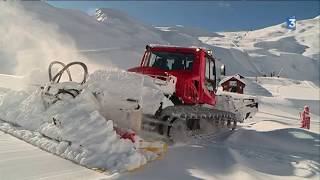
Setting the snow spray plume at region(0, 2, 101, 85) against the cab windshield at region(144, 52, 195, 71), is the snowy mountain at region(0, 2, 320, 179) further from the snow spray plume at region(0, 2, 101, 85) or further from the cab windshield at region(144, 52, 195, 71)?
the snow spray plume at region(0, 2, 101, 85)

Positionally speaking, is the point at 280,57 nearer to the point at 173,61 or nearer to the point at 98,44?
the point at 98,44

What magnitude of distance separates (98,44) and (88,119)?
229 feet

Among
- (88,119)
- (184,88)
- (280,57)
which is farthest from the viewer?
(280,57)

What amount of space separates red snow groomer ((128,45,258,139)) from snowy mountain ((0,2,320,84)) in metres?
13.7

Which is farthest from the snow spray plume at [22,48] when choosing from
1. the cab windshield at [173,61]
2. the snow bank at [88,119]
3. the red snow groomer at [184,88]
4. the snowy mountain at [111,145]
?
the snow bank at [88,119]

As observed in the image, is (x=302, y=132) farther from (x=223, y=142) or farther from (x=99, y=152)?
(x=99, y=152)

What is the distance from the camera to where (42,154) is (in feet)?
20.8

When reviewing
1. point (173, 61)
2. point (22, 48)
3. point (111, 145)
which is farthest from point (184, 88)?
point (22, 48)

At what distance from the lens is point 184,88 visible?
10.0m

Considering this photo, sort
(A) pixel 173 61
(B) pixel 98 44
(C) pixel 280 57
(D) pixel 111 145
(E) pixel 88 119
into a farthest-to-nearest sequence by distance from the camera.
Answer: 1. (C) pixel 280 57
2. (B) pixel 98 44
3. (A) pixel 173 61
4. (E) pixel 88 119
5. (D) pixel 111 145

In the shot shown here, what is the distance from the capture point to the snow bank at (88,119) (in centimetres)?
612

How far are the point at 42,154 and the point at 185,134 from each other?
4358mm

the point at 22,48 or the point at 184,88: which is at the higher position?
the point at 22,48

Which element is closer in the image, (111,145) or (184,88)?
(111,145)
